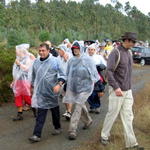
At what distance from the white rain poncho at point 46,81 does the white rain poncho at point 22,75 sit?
1546 millimetres

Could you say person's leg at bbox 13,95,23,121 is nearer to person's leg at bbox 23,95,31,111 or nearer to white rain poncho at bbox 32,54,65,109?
person's leg at bbox 23,95,31,111


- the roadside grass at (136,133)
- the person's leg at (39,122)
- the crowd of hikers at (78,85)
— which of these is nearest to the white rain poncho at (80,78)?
the crowd of hikers at (78,85)

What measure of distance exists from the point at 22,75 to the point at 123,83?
3195 mm

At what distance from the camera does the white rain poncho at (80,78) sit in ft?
26.4

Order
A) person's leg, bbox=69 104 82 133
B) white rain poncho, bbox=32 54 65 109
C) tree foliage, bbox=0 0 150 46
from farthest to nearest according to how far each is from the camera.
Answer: tree foliage, bbox=0 0 150 46 → person's leg, bbox=69 104 82 133 → white rain poncho, bbox=32 54 65 109

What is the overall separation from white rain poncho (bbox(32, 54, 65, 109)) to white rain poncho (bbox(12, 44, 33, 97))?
1.55 metres

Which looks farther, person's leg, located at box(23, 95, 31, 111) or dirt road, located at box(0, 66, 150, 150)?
person's leg, located at box(23, 95, 31, 111)

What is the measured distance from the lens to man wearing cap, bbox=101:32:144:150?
6.79 m

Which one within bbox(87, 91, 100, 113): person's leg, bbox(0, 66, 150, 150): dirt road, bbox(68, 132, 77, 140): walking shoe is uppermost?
bbox(87, 91, 100, 113): person's leg

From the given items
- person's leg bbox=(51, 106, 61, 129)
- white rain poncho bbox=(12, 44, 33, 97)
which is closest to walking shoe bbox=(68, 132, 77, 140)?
person's leg bbox=(51, 106, 61, 129)

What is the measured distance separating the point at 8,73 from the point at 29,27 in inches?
1110

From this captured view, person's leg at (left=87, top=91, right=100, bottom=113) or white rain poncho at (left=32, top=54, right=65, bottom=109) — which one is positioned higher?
white rain poncho at (left=32, top=54, right=65, bottom=109)

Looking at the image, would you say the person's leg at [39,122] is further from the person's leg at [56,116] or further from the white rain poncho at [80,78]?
the white rain poncho at [80,78]

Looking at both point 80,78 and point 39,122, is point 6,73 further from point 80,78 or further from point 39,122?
point 39,122
